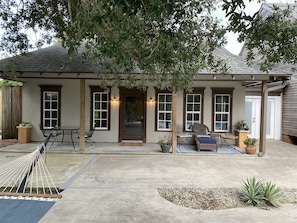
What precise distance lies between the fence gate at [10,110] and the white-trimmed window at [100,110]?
3.31 meters

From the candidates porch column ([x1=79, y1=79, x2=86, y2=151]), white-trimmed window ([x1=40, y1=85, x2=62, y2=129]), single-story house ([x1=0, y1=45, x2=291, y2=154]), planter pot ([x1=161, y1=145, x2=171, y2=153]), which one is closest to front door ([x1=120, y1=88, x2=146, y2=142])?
single-story house ([x1=0, y1=45, x2=291, y2=154])

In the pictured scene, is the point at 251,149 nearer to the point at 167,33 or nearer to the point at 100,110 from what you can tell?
the point at 100,110

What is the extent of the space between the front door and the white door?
19.1 feet

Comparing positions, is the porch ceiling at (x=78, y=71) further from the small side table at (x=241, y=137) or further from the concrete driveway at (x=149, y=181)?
the concrete driveway at (x=149, y=181)

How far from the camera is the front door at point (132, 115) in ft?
33.7

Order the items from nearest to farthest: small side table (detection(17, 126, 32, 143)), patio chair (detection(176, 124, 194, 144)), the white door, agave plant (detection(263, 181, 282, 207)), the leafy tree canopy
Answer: the leafy tree canopy < agave plant (detection(263, 181, 282, 207)) < small side table (detection(17, 126, 32, 143)) < patio chair (detection(176, 124, 194, 144)) < the white door

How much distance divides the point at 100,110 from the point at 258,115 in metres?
8.05

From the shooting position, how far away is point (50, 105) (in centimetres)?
1032

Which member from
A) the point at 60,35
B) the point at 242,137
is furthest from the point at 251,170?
the point at 60,35

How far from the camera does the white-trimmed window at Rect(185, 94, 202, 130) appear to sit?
10.3m

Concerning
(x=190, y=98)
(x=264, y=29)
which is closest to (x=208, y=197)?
(x=264, y=29)

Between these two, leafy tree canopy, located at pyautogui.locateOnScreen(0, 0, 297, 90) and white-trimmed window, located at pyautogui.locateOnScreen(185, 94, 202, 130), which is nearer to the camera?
leafy tree canopy, located at pyautogui.locateOnScreen(0, 0, 297, 90)

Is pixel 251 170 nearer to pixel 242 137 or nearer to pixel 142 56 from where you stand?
pixel 242 137

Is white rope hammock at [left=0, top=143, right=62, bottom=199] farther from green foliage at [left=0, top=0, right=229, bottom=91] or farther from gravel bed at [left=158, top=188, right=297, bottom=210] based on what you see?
green foliage at [left=0, top=0, right=229, bottom=91]
